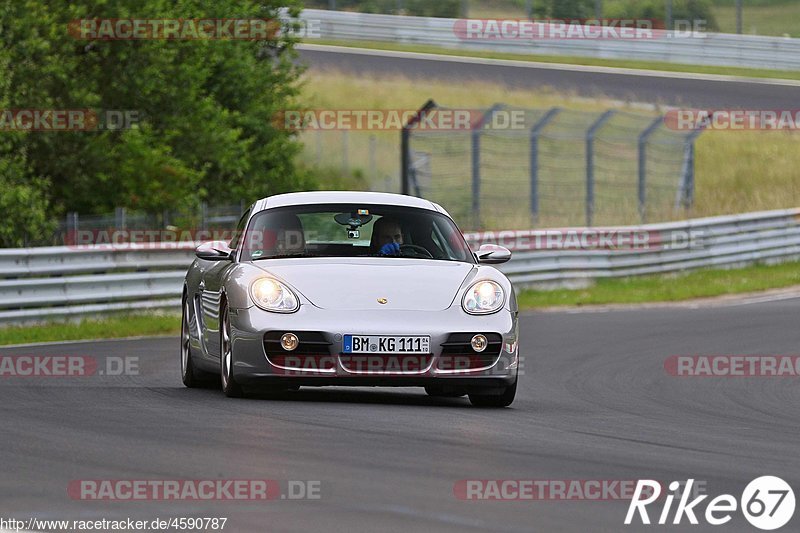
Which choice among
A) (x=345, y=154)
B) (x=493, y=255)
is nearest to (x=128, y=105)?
(x=345, y=154)

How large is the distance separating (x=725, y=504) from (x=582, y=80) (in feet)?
126

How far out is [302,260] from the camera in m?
10.4

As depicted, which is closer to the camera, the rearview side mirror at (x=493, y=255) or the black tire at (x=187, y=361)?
the rearview side mirror at (x=493, y=255)

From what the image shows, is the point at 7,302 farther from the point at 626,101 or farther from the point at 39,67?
the point at 626,101

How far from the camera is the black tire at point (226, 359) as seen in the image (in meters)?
10.2

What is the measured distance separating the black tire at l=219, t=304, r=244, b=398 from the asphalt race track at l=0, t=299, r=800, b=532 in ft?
0.27

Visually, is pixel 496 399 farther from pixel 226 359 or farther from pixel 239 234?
pixel 239 234

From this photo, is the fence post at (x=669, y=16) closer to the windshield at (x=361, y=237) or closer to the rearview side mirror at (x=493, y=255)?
the windshield at (x=361, y=237)

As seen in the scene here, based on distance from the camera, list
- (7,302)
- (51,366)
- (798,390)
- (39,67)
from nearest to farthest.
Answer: (798,390) < (51,366) < (7,302) < (39,67)

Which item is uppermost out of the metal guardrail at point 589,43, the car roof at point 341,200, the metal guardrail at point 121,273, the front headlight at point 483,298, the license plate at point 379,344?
the metal guardrail at point 589,43

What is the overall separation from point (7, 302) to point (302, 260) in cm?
763

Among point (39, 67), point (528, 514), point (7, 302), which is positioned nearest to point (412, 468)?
point (528, 514)

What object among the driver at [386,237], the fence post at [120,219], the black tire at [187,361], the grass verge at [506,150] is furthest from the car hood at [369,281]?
the grass verge at [506,150]

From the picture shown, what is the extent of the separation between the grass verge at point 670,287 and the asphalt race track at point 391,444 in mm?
9876
